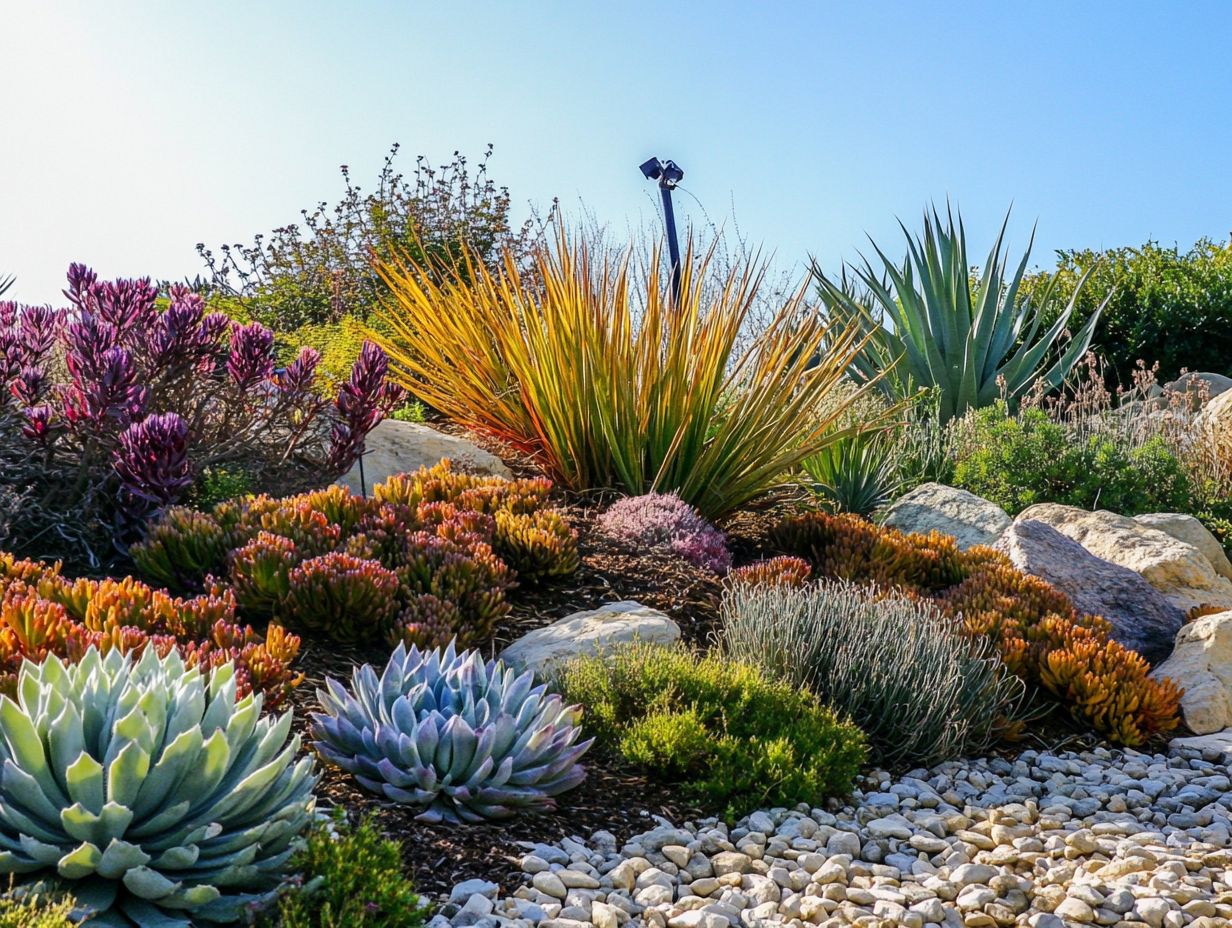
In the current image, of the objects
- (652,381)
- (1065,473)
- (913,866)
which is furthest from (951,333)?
(913,866)

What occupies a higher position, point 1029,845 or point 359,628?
point 359,628

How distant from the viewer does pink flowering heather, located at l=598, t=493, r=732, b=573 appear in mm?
6477

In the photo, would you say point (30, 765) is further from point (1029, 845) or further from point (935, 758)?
point (935, 758)

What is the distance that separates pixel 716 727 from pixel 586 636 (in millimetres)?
867

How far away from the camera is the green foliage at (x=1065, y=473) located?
9352 mm

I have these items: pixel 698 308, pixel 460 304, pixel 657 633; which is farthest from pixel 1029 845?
pixel 460 304

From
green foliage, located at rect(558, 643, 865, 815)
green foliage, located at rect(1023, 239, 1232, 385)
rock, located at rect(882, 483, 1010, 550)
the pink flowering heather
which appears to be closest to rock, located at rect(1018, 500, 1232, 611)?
rock, located at rect(882, 483, 1010, 550)

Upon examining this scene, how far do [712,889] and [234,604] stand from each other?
2.24 metres

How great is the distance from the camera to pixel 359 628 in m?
5.03

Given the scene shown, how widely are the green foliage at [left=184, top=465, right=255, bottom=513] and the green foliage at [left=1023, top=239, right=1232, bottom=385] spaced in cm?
1246

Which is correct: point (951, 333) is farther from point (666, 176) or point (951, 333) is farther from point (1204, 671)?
point (1204, 671)

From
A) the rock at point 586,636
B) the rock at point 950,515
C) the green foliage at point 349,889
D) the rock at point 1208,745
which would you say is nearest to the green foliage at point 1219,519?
the rock at point 950,515

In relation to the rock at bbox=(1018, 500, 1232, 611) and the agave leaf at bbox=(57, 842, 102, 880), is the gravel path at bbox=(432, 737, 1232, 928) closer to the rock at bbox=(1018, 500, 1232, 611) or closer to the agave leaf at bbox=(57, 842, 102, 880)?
the agave leaf at bbox=(57, 842, 102, 880)

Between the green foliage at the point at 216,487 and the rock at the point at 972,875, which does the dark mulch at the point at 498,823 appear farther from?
the green foliage at the point at 216,487
